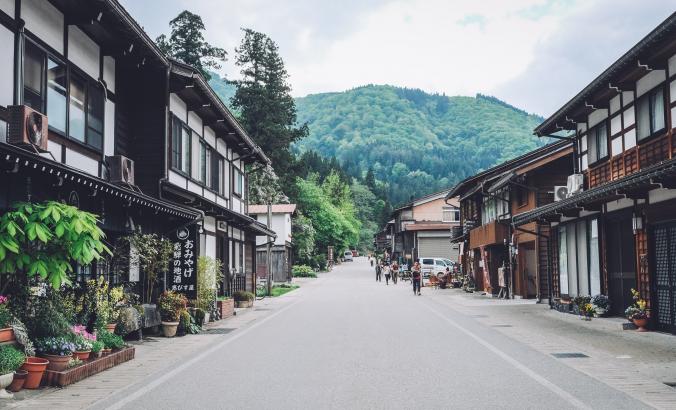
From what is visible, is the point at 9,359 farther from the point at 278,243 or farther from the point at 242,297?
the point at 278,243

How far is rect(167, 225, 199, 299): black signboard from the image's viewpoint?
1834 centimetres

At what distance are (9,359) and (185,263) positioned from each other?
10.0 metres

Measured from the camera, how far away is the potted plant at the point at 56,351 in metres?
9.47

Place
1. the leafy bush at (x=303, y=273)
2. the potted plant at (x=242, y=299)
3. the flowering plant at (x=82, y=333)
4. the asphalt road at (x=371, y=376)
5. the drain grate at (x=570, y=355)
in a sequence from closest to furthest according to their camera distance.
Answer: the asphalt road at (x=371, y=376)
the flowering plant at (x=82, y=333)
the drain grate at (x=570, y=355)
the potted plant at (x=242, y=299)
the leafy bush at (x=303, y=273)

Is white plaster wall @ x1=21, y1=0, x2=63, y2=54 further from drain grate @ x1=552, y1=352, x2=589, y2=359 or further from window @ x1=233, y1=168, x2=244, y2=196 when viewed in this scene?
window @ x1=233, y1=168, x2=244, y2=196

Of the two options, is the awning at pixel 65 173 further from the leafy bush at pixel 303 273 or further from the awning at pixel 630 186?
the leafy bush at pixel 303 273

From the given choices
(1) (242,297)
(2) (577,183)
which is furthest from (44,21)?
(2) (577,183)

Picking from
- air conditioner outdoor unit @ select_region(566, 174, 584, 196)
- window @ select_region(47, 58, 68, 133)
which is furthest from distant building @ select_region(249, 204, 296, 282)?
window @ select_region(47, 58, 68, 133)

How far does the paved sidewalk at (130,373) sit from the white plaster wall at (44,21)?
5974 mm

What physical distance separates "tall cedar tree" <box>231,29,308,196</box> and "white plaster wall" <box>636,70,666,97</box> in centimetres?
4885

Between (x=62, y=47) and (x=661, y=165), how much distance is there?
1158cm

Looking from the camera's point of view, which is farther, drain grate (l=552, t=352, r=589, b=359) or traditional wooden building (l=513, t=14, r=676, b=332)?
traditional wooden building (l=513, t=14, r=676, b=332)

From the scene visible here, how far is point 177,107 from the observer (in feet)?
67.8

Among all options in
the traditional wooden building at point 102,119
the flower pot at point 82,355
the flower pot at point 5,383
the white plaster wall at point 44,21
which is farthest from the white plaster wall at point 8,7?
the flower pot at point 5,383
